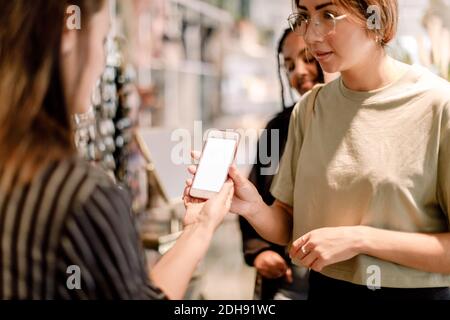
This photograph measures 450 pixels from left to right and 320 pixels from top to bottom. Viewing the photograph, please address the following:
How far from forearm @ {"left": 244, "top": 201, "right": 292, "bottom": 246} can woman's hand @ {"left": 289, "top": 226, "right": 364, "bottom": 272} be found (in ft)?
0.42

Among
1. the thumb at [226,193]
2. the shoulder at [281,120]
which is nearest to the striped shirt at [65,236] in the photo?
the thumb at [226,193]

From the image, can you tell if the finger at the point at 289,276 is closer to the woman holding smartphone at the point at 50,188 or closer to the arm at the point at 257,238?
the arm at the point at 257,238

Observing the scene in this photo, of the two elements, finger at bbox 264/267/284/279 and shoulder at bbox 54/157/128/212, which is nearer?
shoulder at bbox 54/157/128/212

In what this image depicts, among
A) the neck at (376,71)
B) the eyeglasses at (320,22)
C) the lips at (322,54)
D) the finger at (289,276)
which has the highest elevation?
the eyeglasses at (320,22)

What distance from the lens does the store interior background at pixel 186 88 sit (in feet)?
5.05

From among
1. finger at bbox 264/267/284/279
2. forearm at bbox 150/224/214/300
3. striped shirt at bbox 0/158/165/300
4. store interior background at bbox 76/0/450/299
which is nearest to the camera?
striped shirt at bbox 0/158/165/300

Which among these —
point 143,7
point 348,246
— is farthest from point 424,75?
point 143,7

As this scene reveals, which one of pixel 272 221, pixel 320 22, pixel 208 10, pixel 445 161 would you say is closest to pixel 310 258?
pixel 272 221

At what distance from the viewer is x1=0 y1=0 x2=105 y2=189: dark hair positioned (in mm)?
646

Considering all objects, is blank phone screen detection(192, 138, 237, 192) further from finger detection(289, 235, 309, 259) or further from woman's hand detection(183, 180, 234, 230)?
finger detection(289, 235, 309, 259)

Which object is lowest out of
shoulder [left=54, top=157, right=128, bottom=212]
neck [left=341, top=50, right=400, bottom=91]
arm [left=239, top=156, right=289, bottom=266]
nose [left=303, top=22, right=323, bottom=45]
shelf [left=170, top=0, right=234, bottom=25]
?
arm [left=239, top=156, right=289, bottom=266]

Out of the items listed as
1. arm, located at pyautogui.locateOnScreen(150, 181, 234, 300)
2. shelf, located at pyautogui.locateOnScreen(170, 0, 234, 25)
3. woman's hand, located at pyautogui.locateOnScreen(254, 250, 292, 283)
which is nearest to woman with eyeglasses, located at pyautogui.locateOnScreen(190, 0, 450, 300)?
arm, located at pyautogui.locateOnScreen(150, 181, 234, 300)

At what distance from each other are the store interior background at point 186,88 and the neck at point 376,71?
0.09 m

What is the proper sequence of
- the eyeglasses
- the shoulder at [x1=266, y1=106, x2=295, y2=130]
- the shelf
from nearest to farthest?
the eyeglasses → the shoulder at [x1=266, y1=106, x2=295, y2=130] → the shelf
